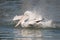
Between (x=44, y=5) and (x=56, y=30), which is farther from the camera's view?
(x=44, y=5)

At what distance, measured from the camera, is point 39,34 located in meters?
3.14

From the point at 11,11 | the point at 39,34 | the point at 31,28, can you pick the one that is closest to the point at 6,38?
the point at 39,34

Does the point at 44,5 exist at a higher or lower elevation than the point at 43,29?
higher

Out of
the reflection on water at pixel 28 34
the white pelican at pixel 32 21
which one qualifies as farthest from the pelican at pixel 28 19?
the reflection on water at pixel 28 34

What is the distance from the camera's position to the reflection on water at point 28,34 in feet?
9.77

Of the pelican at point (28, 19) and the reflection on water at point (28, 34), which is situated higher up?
the pelican at point (28, 19)

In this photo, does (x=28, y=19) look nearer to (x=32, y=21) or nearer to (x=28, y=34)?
(x=32, y=21)

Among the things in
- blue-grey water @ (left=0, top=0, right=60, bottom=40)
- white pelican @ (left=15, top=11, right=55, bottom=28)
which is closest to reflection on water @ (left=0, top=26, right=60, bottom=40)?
blue-grey water @ (left=0, top=0, right=60, bottom=40)

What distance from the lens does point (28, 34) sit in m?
3.15

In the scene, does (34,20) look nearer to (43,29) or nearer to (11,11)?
(43,29)

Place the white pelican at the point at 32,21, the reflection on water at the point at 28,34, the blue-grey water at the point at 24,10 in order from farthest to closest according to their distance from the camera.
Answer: the white pelican at the point at 32,21 → the blue-grey water at the point at 24,10 → the reflection on water at the point at 28,34

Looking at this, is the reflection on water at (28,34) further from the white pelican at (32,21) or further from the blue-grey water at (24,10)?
the white pelican at (32,21)

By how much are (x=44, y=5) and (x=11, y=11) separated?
0.41m

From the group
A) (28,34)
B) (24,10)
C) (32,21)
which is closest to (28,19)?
(32,21)
